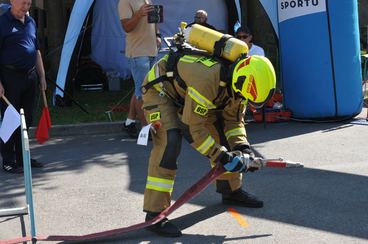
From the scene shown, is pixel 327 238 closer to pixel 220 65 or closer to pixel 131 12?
pixel 220 65

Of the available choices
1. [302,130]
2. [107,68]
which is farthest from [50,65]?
[302,130]

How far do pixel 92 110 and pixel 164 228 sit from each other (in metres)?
5.51

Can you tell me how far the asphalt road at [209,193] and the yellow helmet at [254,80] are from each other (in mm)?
1083

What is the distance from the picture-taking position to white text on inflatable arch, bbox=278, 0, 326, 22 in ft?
25.6

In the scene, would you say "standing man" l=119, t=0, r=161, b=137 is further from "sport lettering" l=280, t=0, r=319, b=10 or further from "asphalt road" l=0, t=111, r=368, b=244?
"sport lettering" l=280, t=0, r=319, b=10

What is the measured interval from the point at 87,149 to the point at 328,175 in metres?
3.10

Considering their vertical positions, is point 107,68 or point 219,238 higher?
point 107,68

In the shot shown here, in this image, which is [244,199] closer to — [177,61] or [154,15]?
[177,61]

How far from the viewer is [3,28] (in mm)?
5539

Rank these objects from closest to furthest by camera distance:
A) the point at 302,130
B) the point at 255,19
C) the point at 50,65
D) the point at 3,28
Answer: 1. the point at 3,28
2. the point at 302,130
3. the point at 50,65
4. the point at 255,19

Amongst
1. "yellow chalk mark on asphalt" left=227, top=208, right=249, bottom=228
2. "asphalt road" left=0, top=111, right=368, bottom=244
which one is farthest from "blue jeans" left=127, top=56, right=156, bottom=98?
"yellow chalk mark on asphalt" left=227, top=208, right=249, bottom=228

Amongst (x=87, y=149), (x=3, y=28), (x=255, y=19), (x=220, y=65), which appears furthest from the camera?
(x=255, y=19)

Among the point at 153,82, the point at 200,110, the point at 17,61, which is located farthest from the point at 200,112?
the point at 17,61

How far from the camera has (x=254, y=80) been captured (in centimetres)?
366
